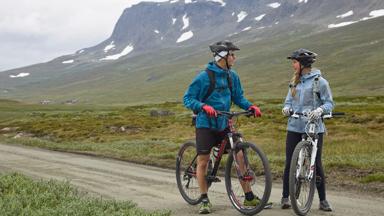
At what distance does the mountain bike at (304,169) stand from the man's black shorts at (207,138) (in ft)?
4.20

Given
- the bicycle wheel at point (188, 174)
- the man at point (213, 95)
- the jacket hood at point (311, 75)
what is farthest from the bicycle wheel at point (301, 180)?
the bicycle wheel at point (188, 174)

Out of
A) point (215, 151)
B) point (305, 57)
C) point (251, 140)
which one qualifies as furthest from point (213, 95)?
point (251, 140)

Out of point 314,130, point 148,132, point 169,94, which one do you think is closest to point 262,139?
point 148,132

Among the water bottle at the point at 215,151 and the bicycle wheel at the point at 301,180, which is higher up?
the water bottle at the point at 215,151

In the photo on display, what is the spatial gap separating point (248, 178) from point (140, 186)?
4.28 metres

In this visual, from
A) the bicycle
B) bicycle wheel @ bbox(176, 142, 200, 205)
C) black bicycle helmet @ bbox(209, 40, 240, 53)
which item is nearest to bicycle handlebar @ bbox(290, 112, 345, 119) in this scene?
the bicycle

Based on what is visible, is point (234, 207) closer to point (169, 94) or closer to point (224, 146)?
point (224, 146)

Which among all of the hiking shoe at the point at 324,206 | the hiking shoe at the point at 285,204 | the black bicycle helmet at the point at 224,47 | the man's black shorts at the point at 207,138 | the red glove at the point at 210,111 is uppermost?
the black bicycle helmet at the point at 224,47

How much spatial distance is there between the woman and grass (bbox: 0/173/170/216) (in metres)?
2.90

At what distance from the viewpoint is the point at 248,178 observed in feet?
28.9

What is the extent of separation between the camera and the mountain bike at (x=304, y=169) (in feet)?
28.2

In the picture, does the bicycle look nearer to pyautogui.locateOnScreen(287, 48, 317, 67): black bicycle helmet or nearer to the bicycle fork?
the bicycle fork

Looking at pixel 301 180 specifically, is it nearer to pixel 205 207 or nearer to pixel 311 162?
pixel 311 162

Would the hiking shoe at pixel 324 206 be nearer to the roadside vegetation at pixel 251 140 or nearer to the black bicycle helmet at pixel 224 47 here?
the roadside vegetation at pixel 251 140
